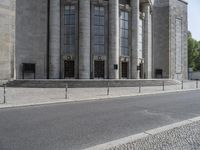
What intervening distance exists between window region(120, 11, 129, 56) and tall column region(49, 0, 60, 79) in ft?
30.1

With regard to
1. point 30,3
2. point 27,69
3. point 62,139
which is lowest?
point 62,139

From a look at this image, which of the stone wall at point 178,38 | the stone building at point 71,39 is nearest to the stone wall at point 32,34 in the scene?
the stone building at point 71,39

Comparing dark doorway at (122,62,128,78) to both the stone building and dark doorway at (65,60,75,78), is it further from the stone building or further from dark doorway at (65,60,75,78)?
dark doorway at (65,60,75,78)

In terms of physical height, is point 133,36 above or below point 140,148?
above

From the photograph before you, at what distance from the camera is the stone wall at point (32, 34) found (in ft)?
115

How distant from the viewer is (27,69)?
34.8 m

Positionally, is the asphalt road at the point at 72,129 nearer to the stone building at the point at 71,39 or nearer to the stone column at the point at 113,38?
the stone building at the point at 71,39

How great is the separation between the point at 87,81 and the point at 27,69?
10.5 meters

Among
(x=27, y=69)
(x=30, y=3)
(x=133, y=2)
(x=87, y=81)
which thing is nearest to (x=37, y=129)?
(x=87, y=81)

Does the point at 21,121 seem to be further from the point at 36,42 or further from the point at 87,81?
the point at 36,42

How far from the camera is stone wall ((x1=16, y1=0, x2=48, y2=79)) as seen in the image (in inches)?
1375

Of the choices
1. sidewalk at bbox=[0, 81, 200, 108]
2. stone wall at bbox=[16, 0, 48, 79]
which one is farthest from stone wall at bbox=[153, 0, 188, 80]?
sidewalk at bbox=[0, 81, 200, 108]

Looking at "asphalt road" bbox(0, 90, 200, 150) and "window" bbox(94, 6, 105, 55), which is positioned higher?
"window" bbox(94, 6, 105, 55)

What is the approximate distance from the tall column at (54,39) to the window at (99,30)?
16.6 ft
